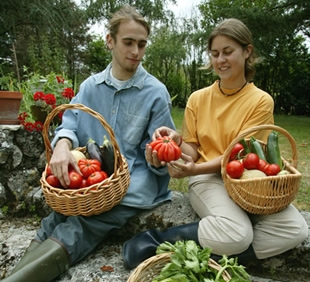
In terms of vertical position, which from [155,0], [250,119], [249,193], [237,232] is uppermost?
[155,0]

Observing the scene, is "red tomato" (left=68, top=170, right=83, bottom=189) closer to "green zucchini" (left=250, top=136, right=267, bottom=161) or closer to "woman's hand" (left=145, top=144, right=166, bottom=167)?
"woman's hand" (left=145, top=144, right=166, bottom=167)

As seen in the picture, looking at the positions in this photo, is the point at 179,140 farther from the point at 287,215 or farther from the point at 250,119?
the point at 287,215

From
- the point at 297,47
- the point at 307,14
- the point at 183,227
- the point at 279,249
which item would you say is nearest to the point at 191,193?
the point at 183,227

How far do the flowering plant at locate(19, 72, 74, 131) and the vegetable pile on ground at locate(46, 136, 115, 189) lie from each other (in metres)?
1.12

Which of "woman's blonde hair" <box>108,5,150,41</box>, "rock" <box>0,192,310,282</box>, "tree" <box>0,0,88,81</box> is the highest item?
"tree" <box>0,0,88,81</box>

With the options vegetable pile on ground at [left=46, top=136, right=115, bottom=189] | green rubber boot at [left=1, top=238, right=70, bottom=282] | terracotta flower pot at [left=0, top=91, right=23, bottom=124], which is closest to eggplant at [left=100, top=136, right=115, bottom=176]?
vegetable pile on ground at [left=46, top=136, right=115, bottom=189]

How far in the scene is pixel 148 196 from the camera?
2492mm

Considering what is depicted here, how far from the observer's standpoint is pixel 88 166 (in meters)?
2.18

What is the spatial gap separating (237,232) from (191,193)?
0.49 m

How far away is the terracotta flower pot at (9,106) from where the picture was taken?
3.21 metres

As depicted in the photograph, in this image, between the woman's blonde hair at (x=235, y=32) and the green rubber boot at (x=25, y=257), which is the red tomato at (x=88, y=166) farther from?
the woman's blonde hair at (x=235, y=32)

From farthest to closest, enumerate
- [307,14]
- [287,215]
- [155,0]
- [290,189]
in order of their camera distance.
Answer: [155,0], [307,14], [287,215], [290,189]

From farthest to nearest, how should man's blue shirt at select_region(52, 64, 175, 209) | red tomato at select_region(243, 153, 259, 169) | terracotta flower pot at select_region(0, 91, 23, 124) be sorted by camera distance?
terracotta flower pot at select_region(0, 91, 23, 124), man's blue shirt at select_region(52, 64, 175, 209), red tomato at select_region(243, 153, 259, 169)

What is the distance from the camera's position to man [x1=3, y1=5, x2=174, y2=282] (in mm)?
2244
